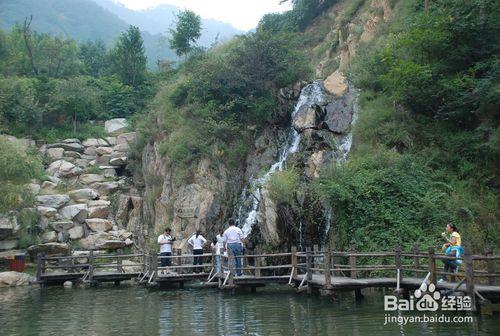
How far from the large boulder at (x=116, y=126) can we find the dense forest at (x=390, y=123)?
378 inches

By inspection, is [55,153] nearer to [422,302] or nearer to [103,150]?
[103,150]

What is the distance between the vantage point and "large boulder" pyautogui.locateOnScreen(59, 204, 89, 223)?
2966 centimetres

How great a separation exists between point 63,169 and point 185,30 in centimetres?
1500

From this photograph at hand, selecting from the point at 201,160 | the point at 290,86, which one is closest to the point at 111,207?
the point at 201,160

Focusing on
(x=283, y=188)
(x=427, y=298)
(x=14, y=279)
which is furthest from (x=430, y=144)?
(x=14, y=279)

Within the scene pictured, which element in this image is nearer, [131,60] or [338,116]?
[338,116]

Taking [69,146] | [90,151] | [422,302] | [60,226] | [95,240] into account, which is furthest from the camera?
[90,151]

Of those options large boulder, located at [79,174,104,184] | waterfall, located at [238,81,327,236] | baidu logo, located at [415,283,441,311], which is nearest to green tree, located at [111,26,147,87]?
large boulder, located at [79,174,104,184]

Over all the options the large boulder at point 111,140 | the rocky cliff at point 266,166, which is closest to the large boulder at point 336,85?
the rocky cliff at point 266,166

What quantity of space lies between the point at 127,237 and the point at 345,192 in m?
15.8

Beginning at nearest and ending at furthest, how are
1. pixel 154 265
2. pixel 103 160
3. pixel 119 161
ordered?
pixel 154 265, pixel 119 161, pixel 103 160

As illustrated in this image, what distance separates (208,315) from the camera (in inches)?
507

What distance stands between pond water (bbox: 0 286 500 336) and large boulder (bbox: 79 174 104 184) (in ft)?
53.7

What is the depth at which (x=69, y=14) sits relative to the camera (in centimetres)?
12700
